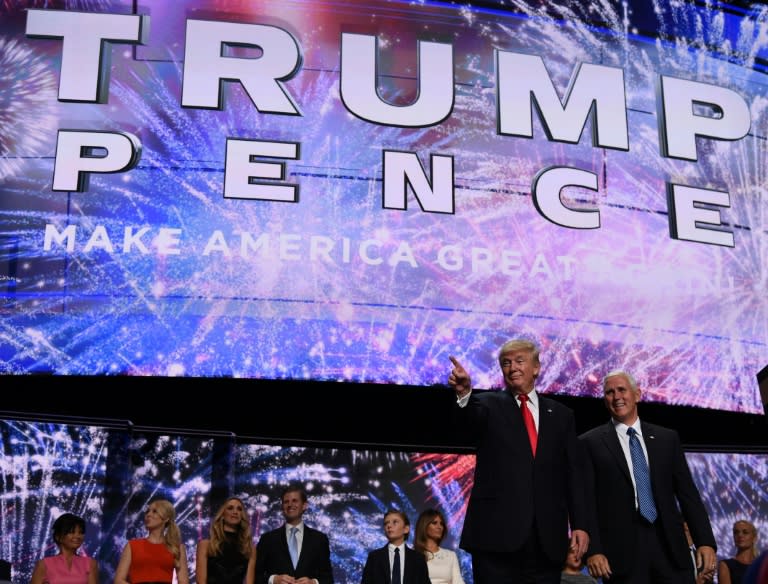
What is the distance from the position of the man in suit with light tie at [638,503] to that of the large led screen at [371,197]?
372 cm

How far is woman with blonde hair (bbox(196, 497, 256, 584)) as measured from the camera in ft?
19.5

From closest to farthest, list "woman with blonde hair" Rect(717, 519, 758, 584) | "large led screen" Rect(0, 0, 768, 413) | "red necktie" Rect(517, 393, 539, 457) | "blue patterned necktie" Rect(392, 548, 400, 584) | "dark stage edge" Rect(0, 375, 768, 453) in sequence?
"red necktie" Rect(517, 393, 539, 457) → "blue patterned necktie" Rect(392, 548, 400, 584) → "woman with blonde hair" Rect(717, 519, 758, 584) → "large led screen" Rect(0, 0, 768, 413) → "dark stage edge" Rect(0, 375, 768, 453)

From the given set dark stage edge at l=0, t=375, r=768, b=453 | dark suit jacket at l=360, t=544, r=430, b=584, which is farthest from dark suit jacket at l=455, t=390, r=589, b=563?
dark stage edge at l=0, t=375, r=768, b=453

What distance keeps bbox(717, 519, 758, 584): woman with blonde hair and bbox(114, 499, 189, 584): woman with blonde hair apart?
10.8 feet

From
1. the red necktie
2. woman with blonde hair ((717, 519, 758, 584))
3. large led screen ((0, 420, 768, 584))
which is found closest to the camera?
the red necktie

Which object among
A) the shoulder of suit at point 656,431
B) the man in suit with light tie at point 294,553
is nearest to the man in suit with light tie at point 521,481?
the shoulder of suit at point 656,431

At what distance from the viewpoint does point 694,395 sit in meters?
8.12

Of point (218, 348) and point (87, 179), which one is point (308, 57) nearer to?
point (87, 179)

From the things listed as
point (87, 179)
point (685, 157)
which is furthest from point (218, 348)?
point (685, 157)

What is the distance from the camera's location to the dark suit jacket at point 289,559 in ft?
19.3

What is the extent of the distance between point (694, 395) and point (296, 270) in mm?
3301

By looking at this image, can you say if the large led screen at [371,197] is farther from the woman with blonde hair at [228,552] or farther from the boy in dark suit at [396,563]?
the boy in dark suit at [396,563]

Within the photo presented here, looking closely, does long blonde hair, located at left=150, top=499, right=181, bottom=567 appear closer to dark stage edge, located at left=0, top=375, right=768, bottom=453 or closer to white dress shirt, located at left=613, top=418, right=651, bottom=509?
dark stage edge, located at left=0, top=375, right=768, bottom=453

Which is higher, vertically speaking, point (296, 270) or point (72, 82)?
point (72, 82)
